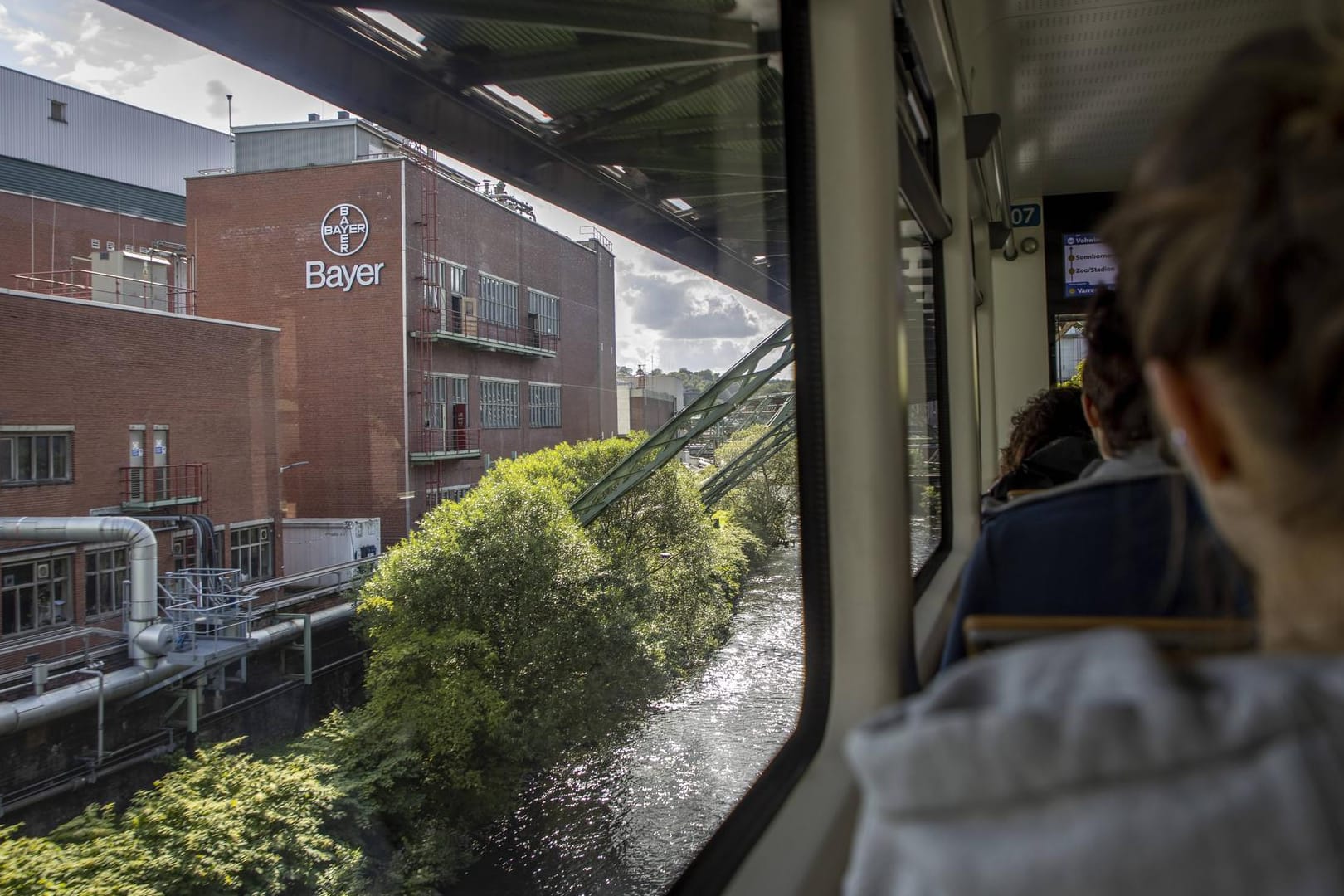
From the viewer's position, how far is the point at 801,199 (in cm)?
124

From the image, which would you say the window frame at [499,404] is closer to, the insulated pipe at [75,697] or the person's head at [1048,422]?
the insulated pipe at [75,697]

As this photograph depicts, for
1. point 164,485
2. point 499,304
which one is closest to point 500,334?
point 499,304

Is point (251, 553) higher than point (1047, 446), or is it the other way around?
point (1047, 446)

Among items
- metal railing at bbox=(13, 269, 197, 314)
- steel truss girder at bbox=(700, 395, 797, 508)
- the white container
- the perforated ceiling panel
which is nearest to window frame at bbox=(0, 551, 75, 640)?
metal railing at bbox=(13, 269, 197, 314)

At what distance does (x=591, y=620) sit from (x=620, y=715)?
697mm

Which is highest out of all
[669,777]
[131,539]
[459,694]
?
[131,539]

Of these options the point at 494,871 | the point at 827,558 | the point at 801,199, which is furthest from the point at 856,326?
the point at 494,871

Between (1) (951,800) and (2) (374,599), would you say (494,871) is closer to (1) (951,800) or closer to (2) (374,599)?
(2) (374,599)

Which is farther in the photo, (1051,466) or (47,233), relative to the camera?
(1051,466)

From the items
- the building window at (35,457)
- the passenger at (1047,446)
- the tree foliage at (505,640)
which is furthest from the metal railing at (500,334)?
the passenger at (1047,446)

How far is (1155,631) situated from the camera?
1.65 ft

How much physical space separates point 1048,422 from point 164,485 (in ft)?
7.60

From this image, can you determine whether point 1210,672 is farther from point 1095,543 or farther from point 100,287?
point 100,287

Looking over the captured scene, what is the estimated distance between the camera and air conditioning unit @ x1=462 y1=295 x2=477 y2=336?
333cm
